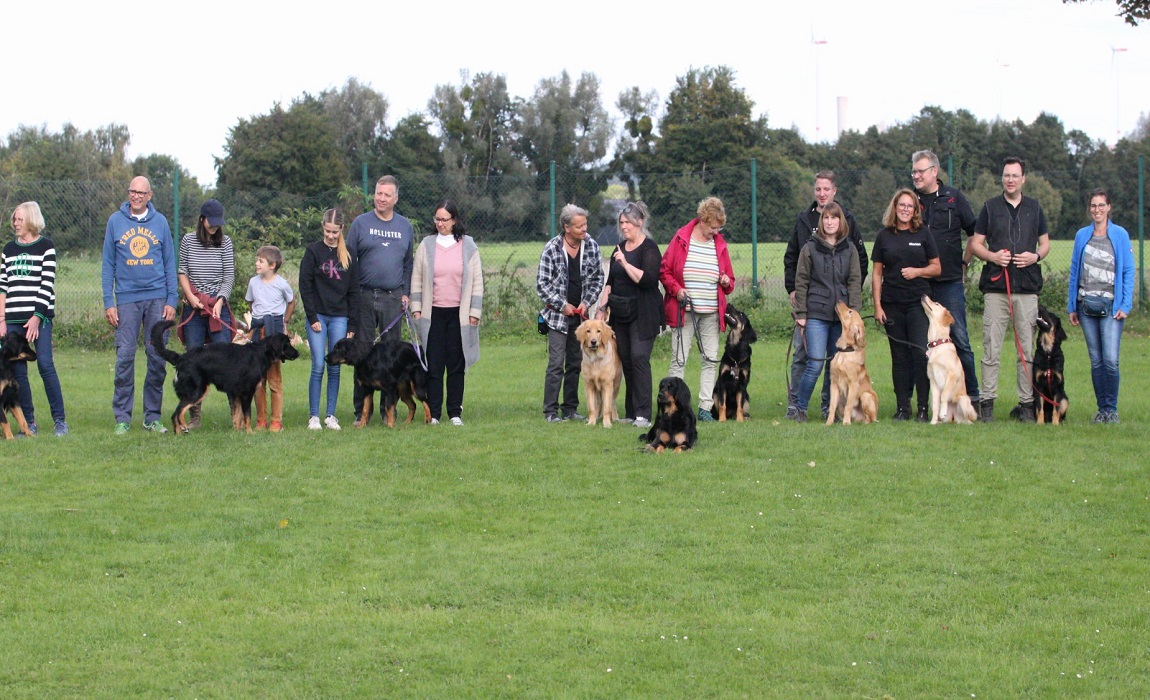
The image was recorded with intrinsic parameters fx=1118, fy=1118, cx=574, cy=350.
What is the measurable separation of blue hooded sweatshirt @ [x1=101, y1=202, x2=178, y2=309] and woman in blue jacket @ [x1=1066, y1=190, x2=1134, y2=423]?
7.17 m

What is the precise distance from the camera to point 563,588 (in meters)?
5.08

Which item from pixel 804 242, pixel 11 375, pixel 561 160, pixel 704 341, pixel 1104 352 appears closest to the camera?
pixel 11 375

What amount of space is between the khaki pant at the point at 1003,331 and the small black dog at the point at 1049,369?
10cm

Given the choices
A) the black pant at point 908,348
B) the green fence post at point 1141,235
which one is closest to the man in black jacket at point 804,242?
the black pant at point 908,348

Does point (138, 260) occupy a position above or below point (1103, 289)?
above

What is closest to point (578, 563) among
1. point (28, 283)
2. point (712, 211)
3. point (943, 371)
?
point (712, 211)

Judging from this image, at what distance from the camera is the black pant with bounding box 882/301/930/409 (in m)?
9.17

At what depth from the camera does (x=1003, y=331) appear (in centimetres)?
913

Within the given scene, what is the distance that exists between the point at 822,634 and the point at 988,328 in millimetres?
5459

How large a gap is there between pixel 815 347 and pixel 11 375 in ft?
20.8

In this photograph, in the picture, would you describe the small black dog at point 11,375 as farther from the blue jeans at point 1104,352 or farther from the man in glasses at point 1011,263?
the blue jeans at point 1104,352

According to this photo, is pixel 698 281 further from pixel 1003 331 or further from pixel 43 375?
pixel 43 375

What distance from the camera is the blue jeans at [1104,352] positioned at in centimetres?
884

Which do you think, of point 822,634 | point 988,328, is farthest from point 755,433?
point 822,634
